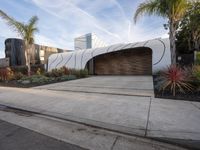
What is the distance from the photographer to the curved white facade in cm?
1420

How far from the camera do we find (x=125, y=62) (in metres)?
18.2

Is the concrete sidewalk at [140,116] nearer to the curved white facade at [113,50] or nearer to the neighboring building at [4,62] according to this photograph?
the curved white facade at [113,50]

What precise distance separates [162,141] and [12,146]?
274 cm

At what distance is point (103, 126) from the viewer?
3268 millimetres

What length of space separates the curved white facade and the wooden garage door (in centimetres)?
129

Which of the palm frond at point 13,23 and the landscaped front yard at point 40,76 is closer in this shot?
the landscaped front yard at point 40,76

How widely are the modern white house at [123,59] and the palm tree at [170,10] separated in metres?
5.39

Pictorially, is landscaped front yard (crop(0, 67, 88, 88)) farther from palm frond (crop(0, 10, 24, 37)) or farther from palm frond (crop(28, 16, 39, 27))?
palm frond (crop(28, 16, 39, 27))

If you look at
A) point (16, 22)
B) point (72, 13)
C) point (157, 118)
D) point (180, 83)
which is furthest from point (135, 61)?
point (157, 118)

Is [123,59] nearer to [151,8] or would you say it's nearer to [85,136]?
[151,8]

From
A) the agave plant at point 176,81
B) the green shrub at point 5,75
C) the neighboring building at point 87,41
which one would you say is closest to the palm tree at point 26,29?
the green shrub at point 5,75

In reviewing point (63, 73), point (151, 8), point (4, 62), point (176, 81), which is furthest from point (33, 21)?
point (4, 62)

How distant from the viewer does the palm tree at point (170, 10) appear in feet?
28.6

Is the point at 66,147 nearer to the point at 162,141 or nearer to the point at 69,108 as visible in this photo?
the point at 162,141
